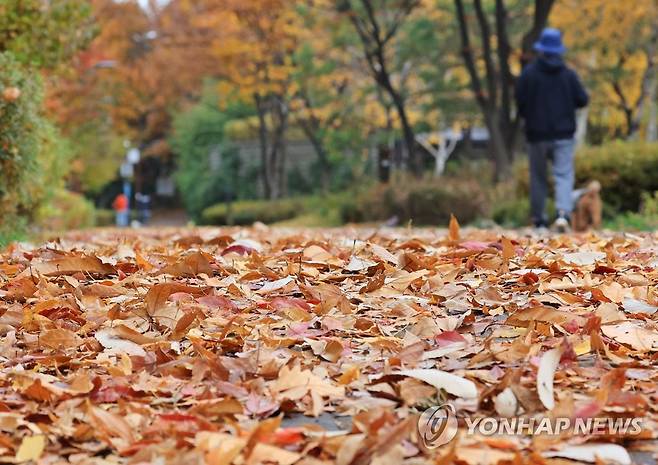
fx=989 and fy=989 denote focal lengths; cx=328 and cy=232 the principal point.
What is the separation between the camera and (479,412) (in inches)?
89.7

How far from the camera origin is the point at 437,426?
84.6 inches

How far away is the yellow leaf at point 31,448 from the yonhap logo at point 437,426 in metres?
0.80

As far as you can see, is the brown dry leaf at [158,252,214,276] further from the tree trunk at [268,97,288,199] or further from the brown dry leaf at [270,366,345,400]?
the tree trunk at [268,97,288,199]

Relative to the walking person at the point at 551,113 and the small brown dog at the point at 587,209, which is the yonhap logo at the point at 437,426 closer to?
the walking person at the point at 551,113

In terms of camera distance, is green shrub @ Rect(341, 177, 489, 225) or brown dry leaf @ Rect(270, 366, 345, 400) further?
green shrub @ Rect(341, 177, 489, 225)

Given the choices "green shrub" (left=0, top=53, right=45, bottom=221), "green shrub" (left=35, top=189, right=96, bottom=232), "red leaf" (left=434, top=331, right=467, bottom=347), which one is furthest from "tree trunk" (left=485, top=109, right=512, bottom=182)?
"red leaf" (left=434, top=331, right=467, bottom=347)

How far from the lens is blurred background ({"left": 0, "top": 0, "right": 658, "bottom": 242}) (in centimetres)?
1186

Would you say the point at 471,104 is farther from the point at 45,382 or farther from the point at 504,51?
the point at 45,382

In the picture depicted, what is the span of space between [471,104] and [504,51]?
42.3 feet

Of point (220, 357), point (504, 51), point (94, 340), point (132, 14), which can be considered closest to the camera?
point (220, 357)

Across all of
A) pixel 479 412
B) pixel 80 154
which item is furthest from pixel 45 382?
pixel 80 154

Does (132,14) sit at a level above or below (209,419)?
above

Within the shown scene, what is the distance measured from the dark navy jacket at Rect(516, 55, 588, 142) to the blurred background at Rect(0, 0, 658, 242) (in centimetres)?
254

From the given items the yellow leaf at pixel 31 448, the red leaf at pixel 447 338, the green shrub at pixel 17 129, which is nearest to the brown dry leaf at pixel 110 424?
the yellow leaf at pixel 31 448
